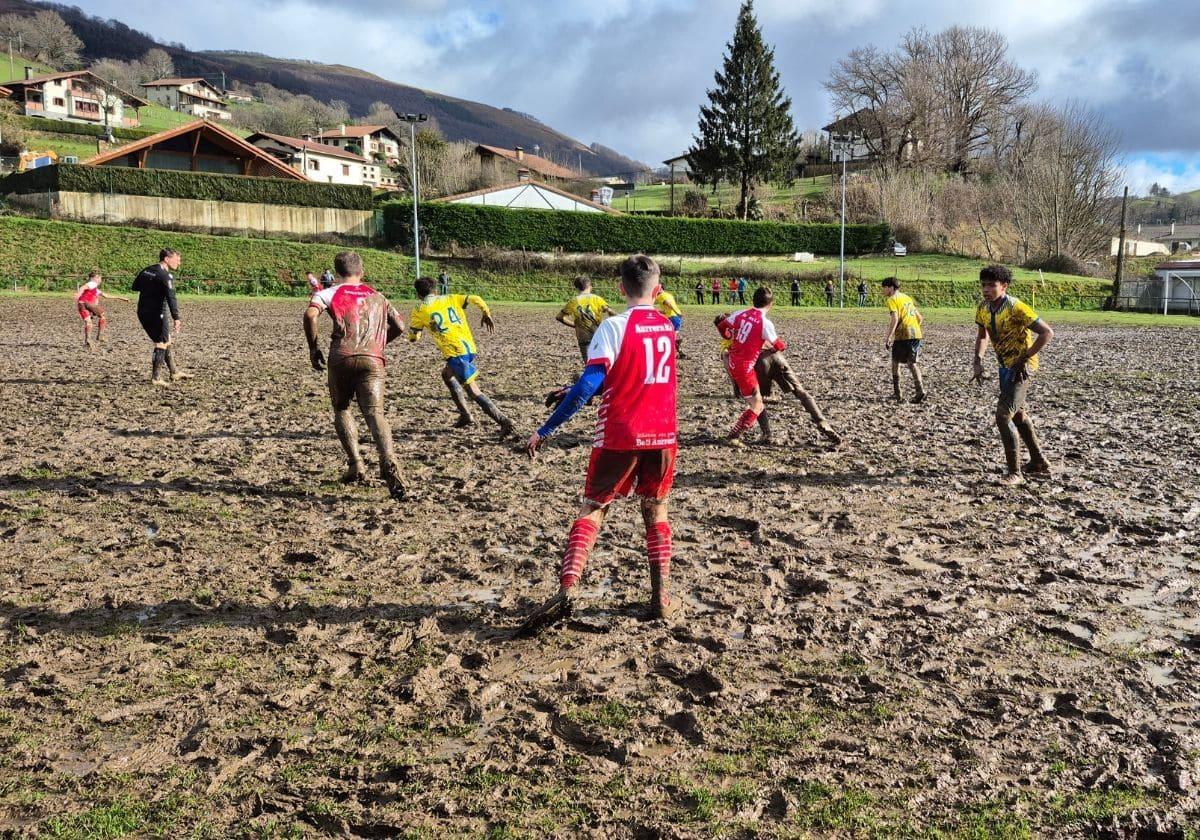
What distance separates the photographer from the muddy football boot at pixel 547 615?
5.15 m

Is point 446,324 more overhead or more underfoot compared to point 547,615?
more overhead

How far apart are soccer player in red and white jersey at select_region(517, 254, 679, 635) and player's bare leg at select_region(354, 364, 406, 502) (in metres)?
2.97

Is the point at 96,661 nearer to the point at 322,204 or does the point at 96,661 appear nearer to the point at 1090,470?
the point at 1090,470

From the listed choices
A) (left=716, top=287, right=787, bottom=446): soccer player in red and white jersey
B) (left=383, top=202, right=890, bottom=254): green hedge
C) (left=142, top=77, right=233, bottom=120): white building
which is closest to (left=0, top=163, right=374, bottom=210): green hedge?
(left=383, top=202, right=890, bottom=254): green hedge

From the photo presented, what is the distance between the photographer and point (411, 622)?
5.41 meters

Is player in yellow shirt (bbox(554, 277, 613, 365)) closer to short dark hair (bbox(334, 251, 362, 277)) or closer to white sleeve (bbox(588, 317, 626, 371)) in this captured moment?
short dark hair (bbox(334, 251, 362, 277))

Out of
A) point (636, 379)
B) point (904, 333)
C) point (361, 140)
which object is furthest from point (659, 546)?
point (361, 140)

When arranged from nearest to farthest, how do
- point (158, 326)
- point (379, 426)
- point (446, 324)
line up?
1. point (379, 426)
2. point (446, 324)
3. point (158, 326)

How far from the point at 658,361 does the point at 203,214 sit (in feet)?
175

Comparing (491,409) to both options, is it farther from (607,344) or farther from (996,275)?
(607,344)

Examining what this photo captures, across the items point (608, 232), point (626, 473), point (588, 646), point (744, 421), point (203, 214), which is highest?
point (203, 214)

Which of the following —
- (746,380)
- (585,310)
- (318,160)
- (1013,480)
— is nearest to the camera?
(1013,480)

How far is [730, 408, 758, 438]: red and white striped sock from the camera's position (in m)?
10.4

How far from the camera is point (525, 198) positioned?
67188 millimetres
